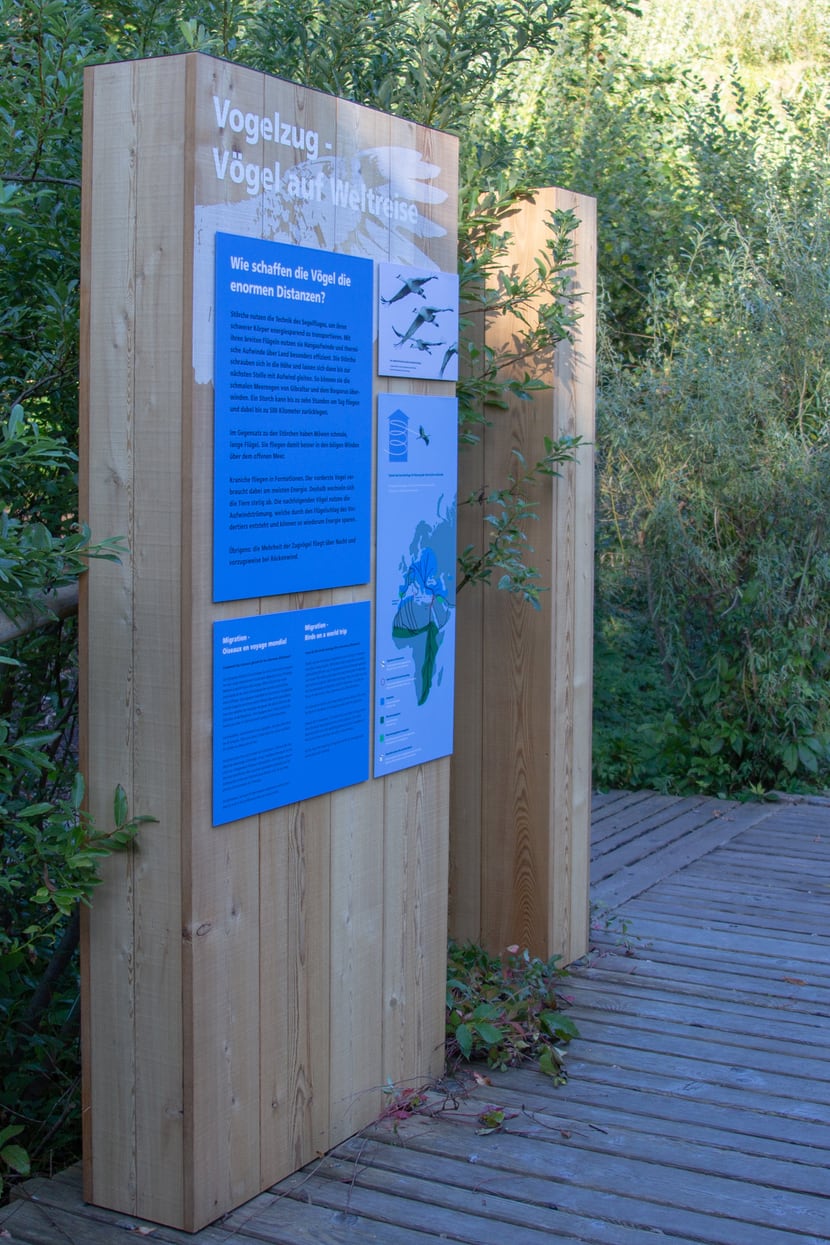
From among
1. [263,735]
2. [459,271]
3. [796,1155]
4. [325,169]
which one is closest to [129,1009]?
[263,735]

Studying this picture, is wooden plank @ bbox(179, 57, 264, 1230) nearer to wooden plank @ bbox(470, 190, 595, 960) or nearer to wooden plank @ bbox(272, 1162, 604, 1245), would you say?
wooden plank @ bbox(272, 1162, 604, 1245)

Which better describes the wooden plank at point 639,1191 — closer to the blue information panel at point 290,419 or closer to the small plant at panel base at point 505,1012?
the small plant at panel base at point 505,1012

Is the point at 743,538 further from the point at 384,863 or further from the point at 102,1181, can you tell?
the point at 102,1181

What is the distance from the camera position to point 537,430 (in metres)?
4.50

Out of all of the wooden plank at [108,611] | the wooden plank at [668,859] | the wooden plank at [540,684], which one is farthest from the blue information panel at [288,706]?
the wooden plank at [668,859]

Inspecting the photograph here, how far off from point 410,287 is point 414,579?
2.42 feet

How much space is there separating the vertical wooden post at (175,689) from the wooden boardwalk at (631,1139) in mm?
179

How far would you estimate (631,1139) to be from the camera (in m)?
3.49

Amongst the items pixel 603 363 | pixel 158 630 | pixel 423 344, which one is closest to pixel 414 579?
pixel 423 344

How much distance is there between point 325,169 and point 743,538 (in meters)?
4.89

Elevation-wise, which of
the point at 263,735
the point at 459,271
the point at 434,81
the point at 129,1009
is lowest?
the point at 129,1009

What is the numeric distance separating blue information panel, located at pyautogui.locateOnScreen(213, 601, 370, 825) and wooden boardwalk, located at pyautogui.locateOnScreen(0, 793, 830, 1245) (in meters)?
0.91

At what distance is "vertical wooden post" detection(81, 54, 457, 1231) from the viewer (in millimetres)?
2818

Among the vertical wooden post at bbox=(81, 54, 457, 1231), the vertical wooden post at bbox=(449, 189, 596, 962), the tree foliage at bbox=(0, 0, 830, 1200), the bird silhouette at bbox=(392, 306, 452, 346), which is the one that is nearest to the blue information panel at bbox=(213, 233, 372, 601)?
the vertical wooden post at bbox=(81, 54, 457, 1231)
